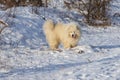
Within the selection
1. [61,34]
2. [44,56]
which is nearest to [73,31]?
[61,34]

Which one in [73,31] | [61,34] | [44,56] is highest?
[73,31]

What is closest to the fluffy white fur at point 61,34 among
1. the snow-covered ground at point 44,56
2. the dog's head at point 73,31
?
the dog's head at point 73,31

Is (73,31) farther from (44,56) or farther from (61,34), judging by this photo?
(44,56)

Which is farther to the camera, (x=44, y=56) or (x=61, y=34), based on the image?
(x=61, y=34)

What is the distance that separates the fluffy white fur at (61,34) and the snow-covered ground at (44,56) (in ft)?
0.86

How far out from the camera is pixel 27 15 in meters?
15.4

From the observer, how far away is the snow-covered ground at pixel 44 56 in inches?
304

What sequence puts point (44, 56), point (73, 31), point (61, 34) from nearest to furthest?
point (44, 56), point (73, 31), point (61, 34)

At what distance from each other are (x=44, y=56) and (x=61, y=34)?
4.56 ft

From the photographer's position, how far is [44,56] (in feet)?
32.2

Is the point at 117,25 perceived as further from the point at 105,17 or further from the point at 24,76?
the point at 24,76

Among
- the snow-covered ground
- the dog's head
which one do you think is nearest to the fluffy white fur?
the dog's head

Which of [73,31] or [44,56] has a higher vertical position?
[73,31]

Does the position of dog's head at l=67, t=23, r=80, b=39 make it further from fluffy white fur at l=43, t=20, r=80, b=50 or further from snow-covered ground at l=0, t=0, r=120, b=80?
snow-covered ground at l=0, t=0, r=120, b=80
